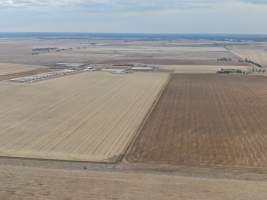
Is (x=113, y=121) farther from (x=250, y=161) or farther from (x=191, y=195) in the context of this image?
(x=191, y=195)

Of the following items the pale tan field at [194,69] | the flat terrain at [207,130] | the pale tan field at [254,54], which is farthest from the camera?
the pale tan field at [254,54]

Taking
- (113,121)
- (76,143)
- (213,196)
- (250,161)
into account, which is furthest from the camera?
(113,121)

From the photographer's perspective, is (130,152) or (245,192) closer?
(245,192)

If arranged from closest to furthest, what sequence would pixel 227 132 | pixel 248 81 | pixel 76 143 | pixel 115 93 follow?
pixel 76 143, pixel 227 132, pixel 115 93, pixel 248 81

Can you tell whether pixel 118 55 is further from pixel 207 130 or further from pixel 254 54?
pixel 207 130

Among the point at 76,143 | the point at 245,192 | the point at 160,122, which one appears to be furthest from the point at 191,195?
the point at 160,122

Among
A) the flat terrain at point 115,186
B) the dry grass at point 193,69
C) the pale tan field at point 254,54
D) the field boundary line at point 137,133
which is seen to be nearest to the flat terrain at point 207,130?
the field boundary line at point 137,133

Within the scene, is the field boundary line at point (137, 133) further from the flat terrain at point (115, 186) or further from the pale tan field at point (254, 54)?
the pale tan field at point (254, 54)

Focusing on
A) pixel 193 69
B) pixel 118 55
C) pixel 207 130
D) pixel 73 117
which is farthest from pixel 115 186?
pixel 118 55
